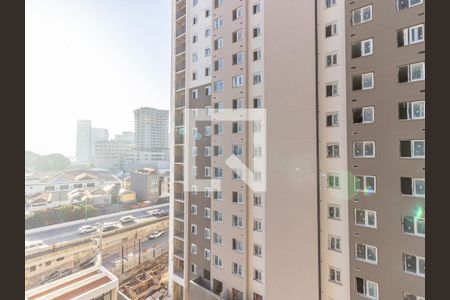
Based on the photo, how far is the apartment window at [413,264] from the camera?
3.05m

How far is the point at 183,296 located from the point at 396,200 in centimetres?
550

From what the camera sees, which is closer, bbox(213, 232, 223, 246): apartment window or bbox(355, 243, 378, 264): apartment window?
bbox(355, 243, 378, 264): apartment window

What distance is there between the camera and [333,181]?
12.5ft

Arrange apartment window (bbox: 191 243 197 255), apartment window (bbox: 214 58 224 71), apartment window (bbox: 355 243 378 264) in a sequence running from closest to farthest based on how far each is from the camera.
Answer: apartment window (bbox: 355 243 378 264), apartment window (bbox: 214 58 224 71), apartment window (bbox: 191 243 197 255)

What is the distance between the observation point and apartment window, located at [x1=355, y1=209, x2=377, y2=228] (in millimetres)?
3414

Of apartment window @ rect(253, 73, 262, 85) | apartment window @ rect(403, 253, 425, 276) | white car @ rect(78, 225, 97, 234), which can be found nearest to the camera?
apartment window @ rect(403, 253, 425, 276)

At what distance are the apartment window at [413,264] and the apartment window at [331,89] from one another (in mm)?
2584

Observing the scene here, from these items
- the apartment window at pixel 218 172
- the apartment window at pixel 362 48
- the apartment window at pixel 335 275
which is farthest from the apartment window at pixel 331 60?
the apartment window at pixel 335 275

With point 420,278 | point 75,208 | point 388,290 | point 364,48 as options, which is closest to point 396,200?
point 420,278

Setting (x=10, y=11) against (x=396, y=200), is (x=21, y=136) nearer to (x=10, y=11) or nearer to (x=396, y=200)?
(x=10, y=11)

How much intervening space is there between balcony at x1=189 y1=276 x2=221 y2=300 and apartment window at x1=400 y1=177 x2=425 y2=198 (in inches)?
162

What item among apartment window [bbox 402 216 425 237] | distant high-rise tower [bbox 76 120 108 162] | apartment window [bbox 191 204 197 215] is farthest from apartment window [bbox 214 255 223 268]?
apartment window [bbox 402 216 425 237]

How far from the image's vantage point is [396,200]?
3230 mm

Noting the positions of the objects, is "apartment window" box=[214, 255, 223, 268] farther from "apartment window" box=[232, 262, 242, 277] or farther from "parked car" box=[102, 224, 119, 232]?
"parked car" box=[102, 224, 119, 232]
